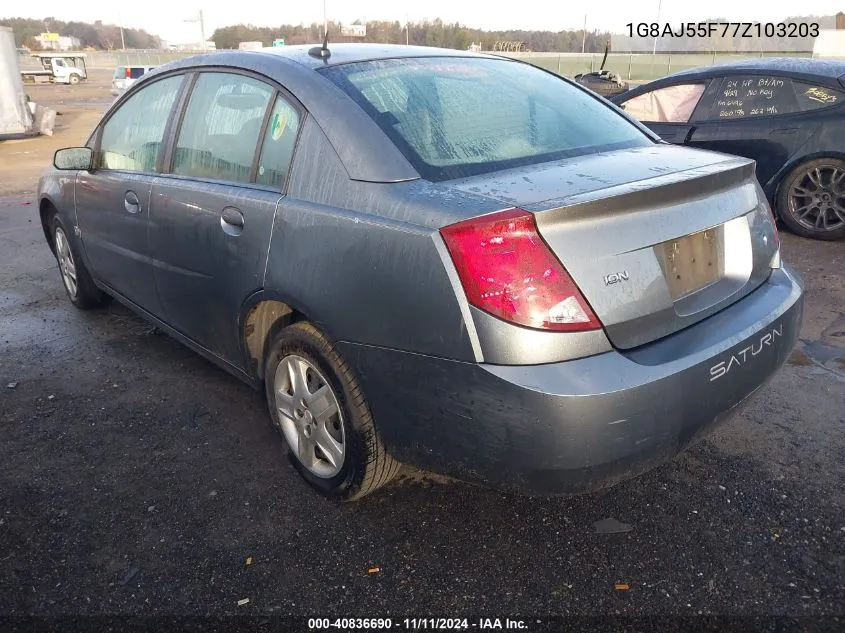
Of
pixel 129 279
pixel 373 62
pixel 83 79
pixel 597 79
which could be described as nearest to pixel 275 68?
pixel 373 62

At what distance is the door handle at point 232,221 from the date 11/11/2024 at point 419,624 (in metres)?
1.43

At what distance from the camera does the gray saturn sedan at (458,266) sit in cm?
187

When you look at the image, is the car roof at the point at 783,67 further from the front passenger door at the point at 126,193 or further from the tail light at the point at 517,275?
the tail light at the point at 517,275

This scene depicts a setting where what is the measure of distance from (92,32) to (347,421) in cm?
13352

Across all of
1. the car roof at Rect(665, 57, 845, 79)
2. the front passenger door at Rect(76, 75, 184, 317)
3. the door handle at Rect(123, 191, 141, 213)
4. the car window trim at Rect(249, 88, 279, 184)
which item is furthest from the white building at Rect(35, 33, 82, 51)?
the car window trim at Rect(249, 88, 279, 184)

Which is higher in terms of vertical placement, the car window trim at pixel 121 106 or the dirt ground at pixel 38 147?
the car window trim at pixel 121 106

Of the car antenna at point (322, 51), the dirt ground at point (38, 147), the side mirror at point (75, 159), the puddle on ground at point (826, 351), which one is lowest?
the dirt ground at point (38, 147)

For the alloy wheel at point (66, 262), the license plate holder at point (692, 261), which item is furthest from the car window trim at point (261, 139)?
the alloy wheel at point (66, 262)

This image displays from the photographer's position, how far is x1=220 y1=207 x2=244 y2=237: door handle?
2.65m

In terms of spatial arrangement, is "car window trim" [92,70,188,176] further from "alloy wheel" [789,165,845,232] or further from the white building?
the white building

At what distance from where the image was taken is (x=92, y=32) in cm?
11444

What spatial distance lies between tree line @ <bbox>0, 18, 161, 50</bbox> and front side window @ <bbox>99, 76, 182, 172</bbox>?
114095 millimetres

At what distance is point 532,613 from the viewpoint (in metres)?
2.07

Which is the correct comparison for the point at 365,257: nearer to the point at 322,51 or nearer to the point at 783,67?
the point at 322,51
